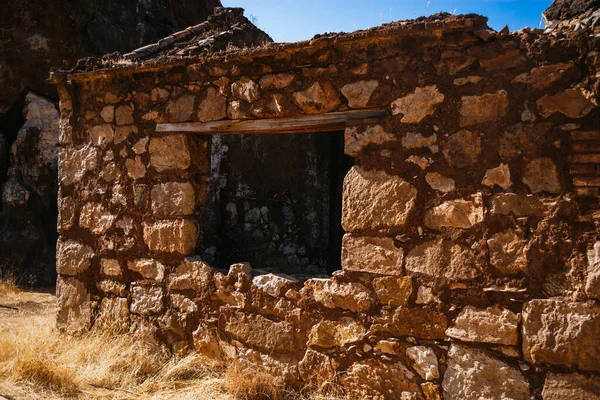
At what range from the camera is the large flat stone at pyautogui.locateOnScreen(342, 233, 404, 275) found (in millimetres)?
3025

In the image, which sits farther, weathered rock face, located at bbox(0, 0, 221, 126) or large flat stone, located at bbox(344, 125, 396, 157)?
weathered rock face, located at bbox(0, 0, 221, 126)

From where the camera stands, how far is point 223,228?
278 inches

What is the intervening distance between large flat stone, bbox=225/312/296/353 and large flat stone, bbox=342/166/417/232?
32.1 inches

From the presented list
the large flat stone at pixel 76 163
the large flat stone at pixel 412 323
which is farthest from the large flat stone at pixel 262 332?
the large flat stone at pixel 76 163

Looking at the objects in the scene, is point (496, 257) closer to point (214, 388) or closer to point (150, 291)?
point (214, 388)

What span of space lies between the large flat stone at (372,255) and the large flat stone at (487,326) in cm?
43

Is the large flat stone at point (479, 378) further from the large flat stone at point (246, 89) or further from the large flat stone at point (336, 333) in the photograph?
the large flat stone at point (246, 89)

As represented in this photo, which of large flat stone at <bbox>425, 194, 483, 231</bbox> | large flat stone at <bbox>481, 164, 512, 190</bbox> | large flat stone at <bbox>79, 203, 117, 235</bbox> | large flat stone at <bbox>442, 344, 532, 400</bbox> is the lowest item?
large flat stone at <bbox>442, 344, 532, 400</bbox>

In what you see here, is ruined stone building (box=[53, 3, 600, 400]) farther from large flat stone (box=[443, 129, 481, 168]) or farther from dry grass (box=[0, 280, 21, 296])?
dry grass (box=[0, 280, 21, 296])

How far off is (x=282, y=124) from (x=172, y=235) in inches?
47.5

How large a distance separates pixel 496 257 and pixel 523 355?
52cm

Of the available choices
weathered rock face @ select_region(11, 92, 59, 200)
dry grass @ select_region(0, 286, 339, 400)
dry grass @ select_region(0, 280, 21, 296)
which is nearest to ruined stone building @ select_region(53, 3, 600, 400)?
dry grass @ select_region(0, 286, 339, 400)

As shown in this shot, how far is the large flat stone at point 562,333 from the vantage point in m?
2.49

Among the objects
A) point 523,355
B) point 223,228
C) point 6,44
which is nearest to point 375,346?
point 523,355
